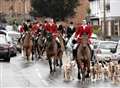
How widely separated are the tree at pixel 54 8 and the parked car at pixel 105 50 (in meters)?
55.8

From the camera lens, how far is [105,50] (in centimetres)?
3397

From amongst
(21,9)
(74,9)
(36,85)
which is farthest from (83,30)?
(21,9)

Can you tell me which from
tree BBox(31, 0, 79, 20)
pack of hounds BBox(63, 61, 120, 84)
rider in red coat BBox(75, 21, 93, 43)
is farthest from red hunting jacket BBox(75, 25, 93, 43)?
tree BBox(31, 0, 79, 20)

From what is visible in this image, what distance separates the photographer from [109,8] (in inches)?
3145

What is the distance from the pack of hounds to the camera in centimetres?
2294

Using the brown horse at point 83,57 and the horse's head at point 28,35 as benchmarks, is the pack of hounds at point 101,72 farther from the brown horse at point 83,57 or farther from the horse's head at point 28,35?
the horse's head at point 28,35

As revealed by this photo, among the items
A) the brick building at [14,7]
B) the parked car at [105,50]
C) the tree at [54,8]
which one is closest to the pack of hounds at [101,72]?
the parked car at [105,50]

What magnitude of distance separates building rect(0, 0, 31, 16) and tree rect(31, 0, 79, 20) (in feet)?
147

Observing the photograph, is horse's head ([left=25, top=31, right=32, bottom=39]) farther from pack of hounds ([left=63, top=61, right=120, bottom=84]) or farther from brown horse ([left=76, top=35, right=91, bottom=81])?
brown horse ([left=76, top=35, right=91, bottom=81])

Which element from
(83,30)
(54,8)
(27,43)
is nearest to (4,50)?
(27,43)

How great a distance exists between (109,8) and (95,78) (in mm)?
56088

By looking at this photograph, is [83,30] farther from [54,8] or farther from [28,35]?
[54,8]

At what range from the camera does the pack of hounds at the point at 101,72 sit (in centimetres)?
2294

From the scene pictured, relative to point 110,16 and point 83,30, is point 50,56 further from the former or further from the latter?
point 110,16
